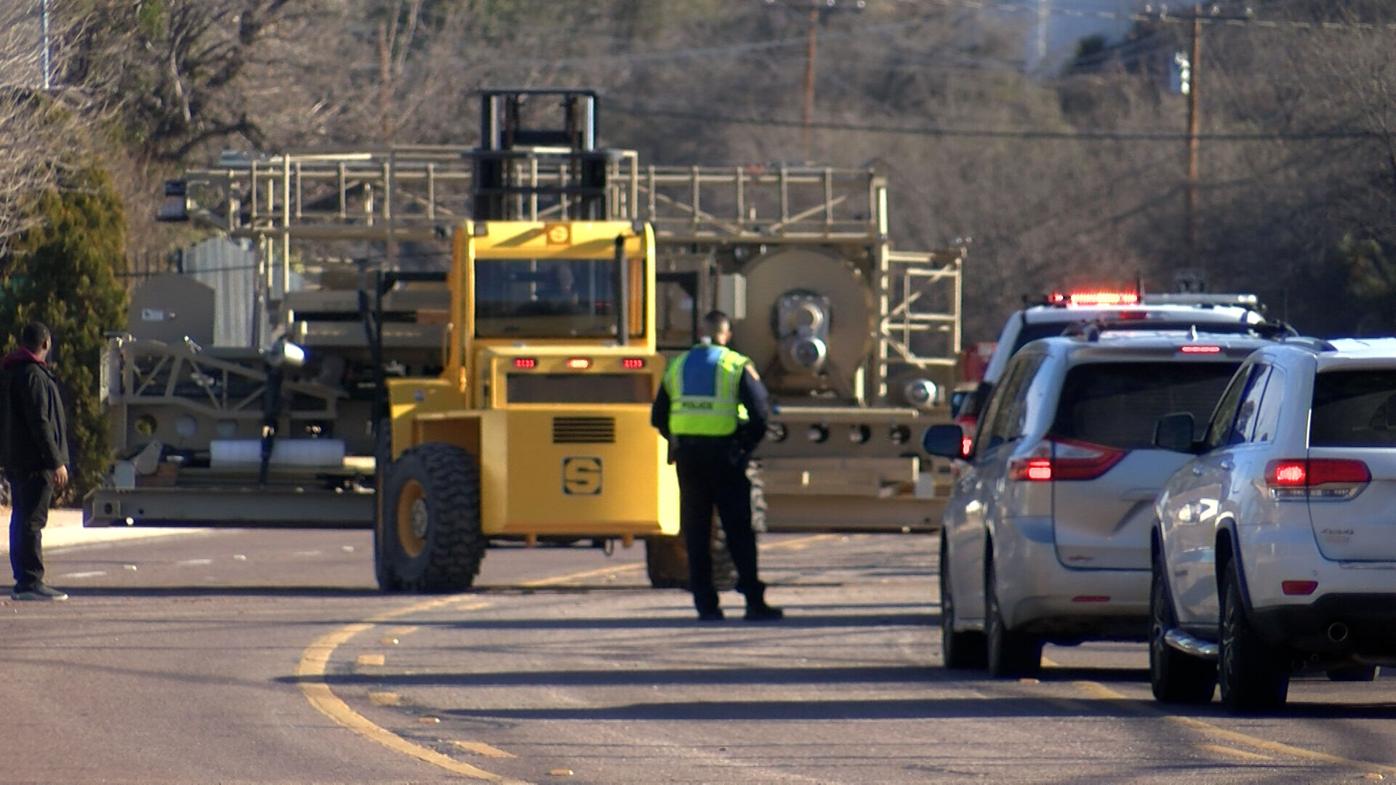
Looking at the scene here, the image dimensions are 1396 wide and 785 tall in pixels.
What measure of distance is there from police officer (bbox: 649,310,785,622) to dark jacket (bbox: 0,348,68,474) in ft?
14.1

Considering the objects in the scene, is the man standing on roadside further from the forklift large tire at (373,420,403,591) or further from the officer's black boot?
the officer's black boot

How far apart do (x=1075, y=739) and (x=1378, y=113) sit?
832 centimetres

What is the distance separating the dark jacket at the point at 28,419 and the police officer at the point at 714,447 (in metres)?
4.28

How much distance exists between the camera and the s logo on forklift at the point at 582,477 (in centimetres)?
1797

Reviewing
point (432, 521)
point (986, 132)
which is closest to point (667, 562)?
point (432, 521)

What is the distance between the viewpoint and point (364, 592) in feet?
61.0

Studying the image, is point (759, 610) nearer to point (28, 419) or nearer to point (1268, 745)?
point (28, 419)

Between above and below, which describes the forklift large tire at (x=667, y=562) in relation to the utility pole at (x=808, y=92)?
below

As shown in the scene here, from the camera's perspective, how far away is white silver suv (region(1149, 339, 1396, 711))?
9.74m

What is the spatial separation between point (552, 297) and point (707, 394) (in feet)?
11.3

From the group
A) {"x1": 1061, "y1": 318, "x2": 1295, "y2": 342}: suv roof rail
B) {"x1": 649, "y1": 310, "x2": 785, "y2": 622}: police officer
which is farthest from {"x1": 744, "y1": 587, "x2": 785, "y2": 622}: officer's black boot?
{"x1": 1061, "y1": 318, "x2": 1295, "y2": 342}: suv roof rail

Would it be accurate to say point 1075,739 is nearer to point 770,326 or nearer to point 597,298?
point 597,298

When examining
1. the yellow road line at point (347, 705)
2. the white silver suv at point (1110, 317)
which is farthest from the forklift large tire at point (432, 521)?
the white silver suv at point (1110, 317)

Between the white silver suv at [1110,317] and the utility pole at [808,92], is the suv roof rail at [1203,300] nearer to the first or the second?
the white silver suv at [1110,317]
